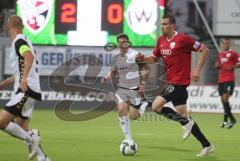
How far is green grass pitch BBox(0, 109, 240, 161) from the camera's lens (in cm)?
1243

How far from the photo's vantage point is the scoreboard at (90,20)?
26.3 metres

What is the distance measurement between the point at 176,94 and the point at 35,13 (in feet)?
48.9

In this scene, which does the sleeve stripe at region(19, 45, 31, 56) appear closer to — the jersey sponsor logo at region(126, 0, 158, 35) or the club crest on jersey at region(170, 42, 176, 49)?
the club crest on jersey at region(170, 42, 176, 49)

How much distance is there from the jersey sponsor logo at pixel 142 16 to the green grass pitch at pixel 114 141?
5003 millimetres

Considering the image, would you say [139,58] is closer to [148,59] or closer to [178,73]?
[148,59]

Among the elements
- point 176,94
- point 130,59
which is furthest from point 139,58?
point 176,94

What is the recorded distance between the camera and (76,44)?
27078 mm

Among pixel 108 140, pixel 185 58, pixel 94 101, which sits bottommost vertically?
pixel 94 101

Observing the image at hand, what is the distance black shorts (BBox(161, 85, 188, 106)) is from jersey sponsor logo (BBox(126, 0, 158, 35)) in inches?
553

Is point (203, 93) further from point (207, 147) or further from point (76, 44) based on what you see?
point (207, 147)

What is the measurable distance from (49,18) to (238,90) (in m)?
7.12

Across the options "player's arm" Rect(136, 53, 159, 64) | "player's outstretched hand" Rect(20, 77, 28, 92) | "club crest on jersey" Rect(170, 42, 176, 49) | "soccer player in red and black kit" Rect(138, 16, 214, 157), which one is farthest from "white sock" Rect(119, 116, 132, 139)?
"player's outstretched hand" Rect(20, 77, 28, 92)

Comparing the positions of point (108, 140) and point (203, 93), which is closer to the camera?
point (108, 140)

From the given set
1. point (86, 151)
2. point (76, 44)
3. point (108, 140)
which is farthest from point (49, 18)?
point (86, 151)
